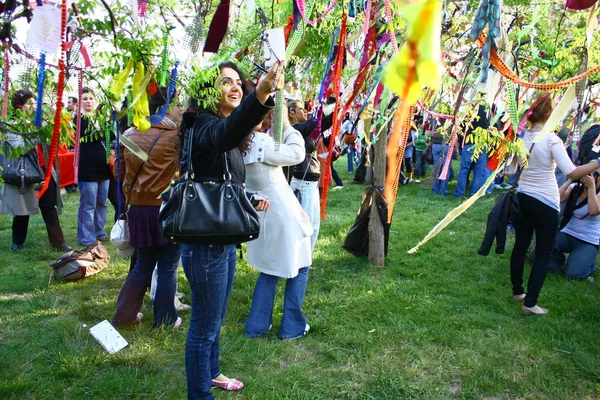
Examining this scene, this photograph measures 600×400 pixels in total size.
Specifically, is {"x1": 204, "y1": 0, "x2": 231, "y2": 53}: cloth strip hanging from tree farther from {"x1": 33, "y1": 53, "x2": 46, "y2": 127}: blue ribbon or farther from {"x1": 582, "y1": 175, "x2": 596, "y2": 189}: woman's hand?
{"x1": 582, "y1": 175, "x2": 596, "y2": 189}: woman's hand

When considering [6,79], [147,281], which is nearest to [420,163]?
[147,281]

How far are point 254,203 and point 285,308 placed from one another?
1.04 meters

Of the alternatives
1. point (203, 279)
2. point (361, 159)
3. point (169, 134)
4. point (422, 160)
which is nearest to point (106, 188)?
point (169, 134)

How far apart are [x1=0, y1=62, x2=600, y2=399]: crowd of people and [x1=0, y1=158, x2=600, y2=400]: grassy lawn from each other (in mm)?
237

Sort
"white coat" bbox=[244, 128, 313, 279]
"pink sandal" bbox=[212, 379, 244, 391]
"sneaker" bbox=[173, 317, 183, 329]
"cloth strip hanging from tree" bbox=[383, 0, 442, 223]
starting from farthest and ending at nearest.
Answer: "sneaker" bbox=[173, 317, 183, 329] → "white coat" bbox=[244, 128, 313, 279] → "pink sandal" bbox=[212, 379, 244, 391] → "cloth strip hanging from tree" bbox=[383, 0, 442, 223]

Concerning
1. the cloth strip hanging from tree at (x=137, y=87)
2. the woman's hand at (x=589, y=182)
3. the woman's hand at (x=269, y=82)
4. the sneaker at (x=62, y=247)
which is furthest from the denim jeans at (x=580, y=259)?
the sneaker at (x=62, y=247)

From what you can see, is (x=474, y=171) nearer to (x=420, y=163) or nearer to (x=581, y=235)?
(x=420, y=163)

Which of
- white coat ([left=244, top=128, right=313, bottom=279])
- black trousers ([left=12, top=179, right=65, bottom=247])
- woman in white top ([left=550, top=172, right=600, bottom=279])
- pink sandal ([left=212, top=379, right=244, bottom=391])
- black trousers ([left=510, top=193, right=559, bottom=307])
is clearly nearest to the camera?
pink sandal ([left=212, top=379, right=244, bottom=391])

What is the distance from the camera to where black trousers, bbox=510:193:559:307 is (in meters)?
3.36

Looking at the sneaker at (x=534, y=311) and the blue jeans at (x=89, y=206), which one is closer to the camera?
the sneaker at (x=534, y=311)

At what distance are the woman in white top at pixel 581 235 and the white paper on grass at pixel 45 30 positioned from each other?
443 cm

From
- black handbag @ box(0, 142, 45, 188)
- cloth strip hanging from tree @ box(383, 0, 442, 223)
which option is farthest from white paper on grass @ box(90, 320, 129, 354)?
cloth strip hanging from tree @ box(383, 0, 442, 223)

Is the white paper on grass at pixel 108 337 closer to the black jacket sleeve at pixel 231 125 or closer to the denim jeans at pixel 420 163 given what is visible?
the black jacket sleeve at pixel 231 125

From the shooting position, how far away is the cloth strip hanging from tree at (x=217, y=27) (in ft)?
6.20
